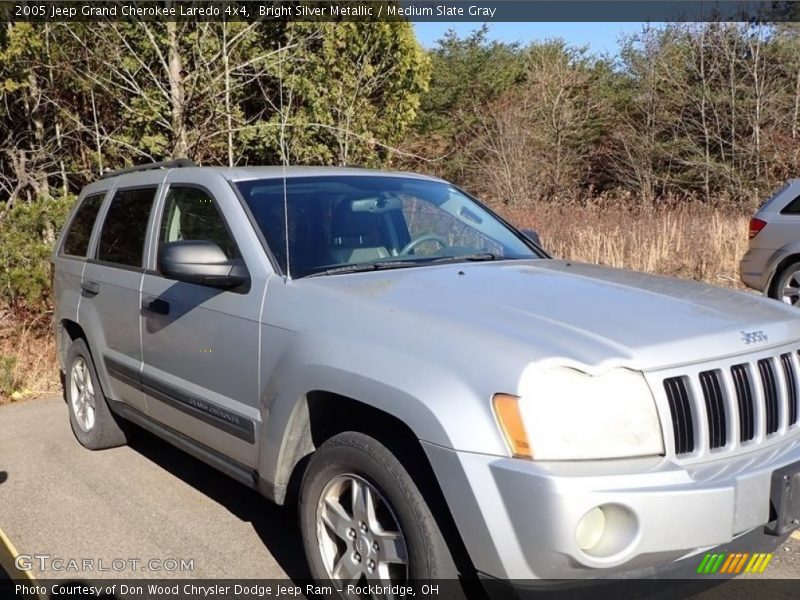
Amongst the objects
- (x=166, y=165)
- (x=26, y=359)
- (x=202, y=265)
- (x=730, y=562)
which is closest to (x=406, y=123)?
(x=26, y=359)

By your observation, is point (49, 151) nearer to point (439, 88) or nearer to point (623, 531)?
point (623, 531)

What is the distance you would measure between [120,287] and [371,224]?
158 cm

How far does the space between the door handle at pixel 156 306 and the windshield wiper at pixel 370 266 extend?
3.23 ft

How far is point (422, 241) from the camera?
13.5 ft

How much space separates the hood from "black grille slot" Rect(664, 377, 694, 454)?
0.25 feet

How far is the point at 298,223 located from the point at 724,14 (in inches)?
985

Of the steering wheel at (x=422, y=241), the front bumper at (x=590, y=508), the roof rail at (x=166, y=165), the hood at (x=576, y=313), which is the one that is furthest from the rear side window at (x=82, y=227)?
the front bumper at (x=590, y=508)

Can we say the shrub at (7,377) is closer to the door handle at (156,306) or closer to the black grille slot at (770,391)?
the door handle at (156,306)

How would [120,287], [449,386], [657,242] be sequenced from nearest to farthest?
1. [449,386]
2. [120,287]
3. [657,242]

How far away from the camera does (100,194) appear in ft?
17.4

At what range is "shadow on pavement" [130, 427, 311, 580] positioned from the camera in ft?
12.2

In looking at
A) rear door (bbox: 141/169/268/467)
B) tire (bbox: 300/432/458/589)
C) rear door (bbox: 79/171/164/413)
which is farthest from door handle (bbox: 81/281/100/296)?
tire (bbox: 300/432/458/589)

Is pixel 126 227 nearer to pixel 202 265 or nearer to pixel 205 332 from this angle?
pixel 205 332

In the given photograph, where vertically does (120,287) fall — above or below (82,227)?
below
